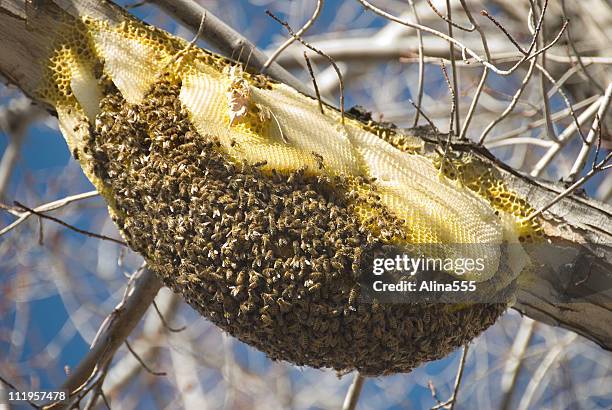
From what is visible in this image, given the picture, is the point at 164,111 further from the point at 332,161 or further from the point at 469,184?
the point at 469,184

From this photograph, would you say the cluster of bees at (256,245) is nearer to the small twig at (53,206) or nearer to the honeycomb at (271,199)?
the honeycomb at (271,199)

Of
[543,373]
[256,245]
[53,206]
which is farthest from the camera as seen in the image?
[543,373]

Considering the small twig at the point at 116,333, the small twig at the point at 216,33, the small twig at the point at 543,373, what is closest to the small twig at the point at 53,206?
the small twig at the point at 116,333

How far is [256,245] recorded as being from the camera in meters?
2.18

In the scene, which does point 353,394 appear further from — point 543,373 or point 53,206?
point 543,373

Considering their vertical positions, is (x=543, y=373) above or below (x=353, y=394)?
above

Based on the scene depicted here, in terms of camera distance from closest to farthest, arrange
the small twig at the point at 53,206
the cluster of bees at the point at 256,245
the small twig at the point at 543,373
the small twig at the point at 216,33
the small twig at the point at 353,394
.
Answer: the cluster of bees at the point at 256,245 → the small twig at the point at 216,33 → the small twig at the point at 53,206 → the small twig at the point at 353,394 → the small twig at the point at 543,373

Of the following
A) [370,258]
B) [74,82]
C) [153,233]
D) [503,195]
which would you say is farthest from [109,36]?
[503,195]

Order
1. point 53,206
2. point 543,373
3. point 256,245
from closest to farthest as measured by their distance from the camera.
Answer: point 256,245 → point 53,206 → point 543,373

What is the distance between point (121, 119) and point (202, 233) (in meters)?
0.47

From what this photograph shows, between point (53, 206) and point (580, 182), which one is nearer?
point (580, 182)

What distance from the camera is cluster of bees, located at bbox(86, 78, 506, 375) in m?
2.19

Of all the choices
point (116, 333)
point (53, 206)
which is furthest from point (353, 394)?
point (53, 206)

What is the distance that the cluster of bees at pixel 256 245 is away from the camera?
7.18 ft
